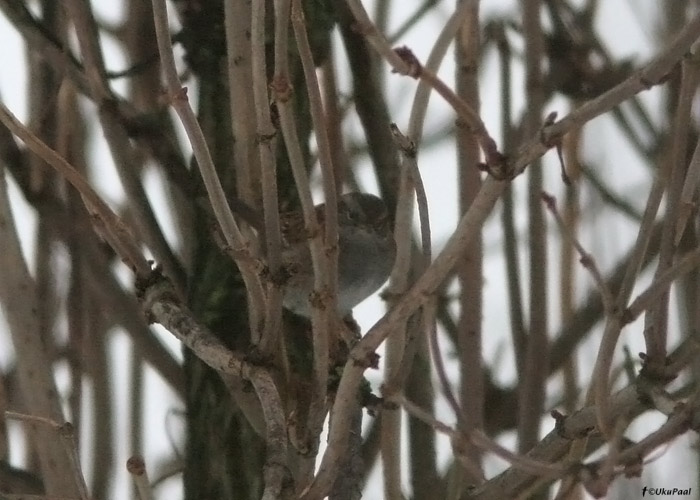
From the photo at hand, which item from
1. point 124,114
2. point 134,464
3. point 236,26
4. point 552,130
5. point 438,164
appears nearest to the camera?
point 552,130

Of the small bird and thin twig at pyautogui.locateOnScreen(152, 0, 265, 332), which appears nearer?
thin twig at pyautogui.locateOnScreen(152, 0, 265, 332)

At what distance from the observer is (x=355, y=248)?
1.74 m

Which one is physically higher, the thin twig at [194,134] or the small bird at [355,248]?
the small bird at [355,248]

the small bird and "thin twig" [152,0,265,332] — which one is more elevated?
the small bird

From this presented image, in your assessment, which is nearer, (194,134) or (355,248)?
(194,134)

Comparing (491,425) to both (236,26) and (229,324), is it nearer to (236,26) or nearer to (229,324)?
(229,324)

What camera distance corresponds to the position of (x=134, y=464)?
0.71 m

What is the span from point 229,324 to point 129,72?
0.34 m

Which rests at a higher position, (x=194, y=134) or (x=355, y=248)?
(x=355, y=248)

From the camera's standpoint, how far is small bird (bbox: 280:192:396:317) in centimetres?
156

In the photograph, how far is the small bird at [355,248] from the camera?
1.56 m

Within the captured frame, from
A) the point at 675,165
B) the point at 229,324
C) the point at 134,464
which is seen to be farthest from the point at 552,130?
the point at 229,324

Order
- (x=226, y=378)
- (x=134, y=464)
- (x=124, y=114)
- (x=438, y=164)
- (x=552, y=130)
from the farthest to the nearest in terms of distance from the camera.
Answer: (x=438, y=164) < (x=124, y=114) < (x=226, y=378) < (x=134, y=464) < (x=552, y=130)

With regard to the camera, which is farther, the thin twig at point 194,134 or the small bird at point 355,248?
the small bird at point 355,248
